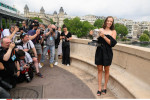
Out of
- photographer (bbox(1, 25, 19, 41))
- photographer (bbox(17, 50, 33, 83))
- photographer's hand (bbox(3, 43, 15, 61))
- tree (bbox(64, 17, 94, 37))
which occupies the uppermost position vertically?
tree (bbox(64, 17, 94, 37))

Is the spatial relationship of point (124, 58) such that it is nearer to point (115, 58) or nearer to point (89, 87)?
point (115, 58)

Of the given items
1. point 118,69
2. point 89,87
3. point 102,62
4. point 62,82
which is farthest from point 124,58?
point 62,82

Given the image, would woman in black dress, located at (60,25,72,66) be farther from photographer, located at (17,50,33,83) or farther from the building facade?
the building facade

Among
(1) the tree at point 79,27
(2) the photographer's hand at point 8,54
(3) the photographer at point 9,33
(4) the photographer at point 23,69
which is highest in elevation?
(1) the tree at point 79,27

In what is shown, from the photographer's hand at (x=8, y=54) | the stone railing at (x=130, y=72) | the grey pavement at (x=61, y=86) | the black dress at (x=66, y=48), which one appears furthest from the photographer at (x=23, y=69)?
the stone railing at (x=130, y=72)

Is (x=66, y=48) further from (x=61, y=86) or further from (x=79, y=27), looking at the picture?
(x=79, y=27)

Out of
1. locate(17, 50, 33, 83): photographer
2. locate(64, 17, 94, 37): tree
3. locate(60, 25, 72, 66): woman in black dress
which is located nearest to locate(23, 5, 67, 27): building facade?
locate(64, 17, 94, 37): tree

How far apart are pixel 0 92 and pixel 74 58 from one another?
3470mm

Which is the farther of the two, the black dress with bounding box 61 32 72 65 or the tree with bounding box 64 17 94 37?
the tree with bounding box 64 17 94 37

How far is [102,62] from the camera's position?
3092mm

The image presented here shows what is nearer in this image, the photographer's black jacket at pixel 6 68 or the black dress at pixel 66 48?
the photographer's black jacket at pixel 6 68

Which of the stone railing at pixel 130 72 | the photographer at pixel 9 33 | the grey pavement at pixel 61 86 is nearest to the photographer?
the stone railing at pixel 130 72

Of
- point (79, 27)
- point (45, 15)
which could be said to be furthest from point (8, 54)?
point (45, 15)

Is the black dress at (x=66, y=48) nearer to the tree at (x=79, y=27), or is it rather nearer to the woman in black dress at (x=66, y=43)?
the woman in black dress at (x=66, y=43)
